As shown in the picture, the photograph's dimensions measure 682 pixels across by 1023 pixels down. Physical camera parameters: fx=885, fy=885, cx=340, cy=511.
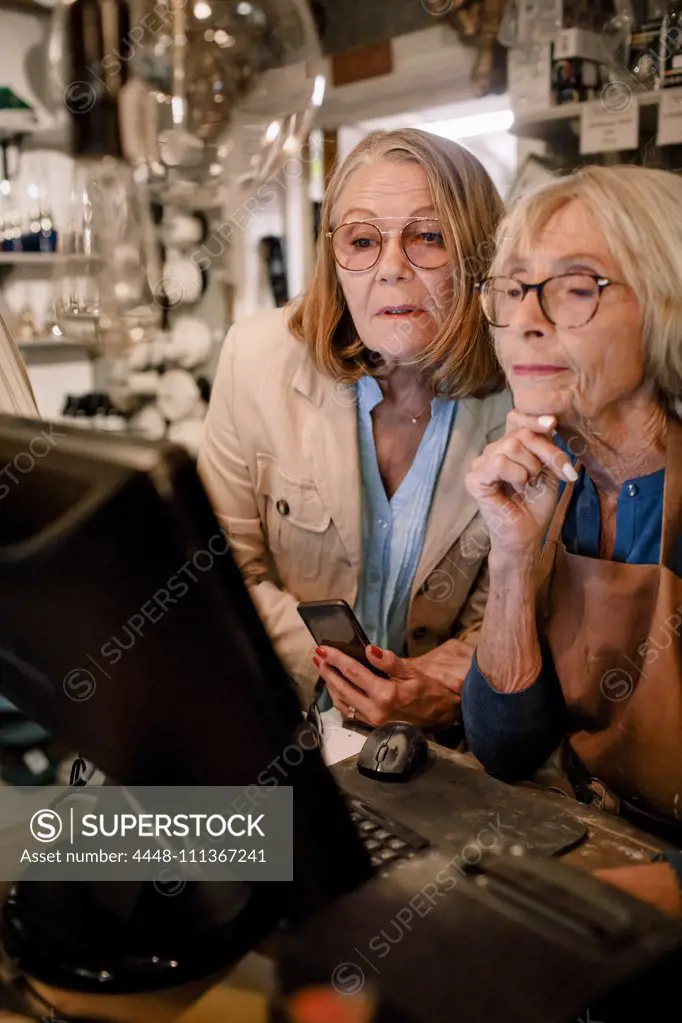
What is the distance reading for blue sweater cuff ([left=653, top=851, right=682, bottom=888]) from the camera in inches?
27.3

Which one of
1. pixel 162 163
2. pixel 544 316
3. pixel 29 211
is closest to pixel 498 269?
pixel 544 316

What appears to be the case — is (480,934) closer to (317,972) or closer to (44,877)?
(317,972)

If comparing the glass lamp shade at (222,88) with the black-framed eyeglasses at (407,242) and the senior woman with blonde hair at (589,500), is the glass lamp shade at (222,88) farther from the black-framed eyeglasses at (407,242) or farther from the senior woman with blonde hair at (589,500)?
the senior woman with blonde hair at (589,500)

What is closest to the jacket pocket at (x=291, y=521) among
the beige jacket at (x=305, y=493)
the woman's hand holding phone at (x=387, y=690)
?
the beige jacket at (x=305, y=493)

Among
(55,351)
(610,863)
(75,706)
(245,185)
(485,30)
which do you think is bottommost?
(610,863)

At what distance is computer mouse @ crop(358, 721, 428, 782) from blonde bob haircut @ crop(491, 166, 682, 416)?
1.38ft

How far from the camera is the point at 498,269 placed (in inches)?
36.1

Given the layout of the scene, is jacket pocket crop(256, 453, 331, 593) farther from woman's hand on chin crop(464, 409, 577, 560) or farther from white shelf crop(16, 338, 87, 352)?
white shelf crop(16, 338, 87, 352)

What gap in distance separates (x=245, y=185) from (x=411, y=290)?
428 millimetres

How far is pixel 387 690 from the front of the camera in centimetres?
104

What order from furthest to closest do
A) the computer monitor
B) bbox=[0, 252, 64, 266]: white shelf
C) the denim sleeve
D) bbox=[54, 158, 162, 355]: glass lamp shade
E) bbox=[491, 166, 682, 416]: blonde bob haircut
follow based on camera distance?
bbox=[0, 252, 64, 266]: white shelf < bbox=[54, 158, 162, 355]: glass lamp shade < the denim sleeve < bbox=[491, 166, 682, 416]: blonde bob haircut < the computer monitor

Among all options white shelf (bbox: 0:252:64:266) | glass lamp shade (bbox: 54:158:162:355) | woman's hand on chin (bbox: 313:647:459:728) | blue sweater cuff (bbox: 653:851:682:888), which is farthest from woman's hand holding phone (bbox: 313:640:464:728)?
white shelf (bbox: 0:252:64:266)

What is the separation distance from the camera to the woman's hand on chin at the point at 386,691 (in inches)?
40.9

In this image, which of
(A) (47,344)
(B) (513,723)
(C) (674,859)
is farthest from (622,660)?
(A) (47,344)
